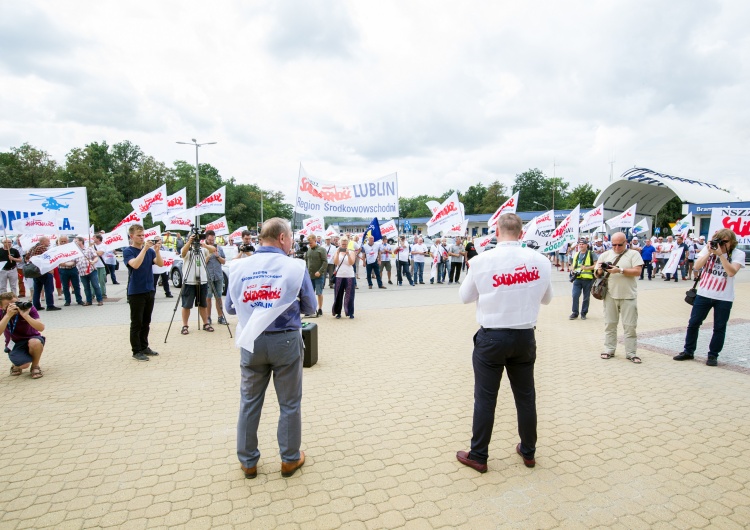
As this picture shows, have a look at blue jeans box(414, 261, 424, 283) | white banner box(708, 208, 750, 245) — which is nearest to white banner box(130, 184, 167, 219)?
blue jeans box(414, 261, 424, 283)

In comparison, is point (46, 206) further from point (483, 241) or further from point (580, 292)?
point (580, 292)

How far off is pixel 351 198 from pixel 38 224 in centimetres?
763

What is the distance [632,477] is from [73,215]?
34.8ft

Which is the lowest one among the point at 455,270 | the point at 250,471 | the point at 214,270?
the point at 455,270

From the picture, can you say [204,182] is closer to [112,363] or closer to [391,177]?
[391,177]

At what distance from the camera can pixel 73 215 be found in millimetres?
9117

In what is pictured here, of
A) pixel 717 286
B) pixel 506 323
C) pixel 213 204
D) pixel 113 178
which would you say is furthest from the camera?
pixel 113 178

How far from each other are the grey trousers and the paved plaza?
0.85 feet

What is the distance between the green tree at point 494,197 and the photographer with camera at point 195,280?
97719mm

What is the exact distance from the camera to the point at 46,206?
29.0 ft

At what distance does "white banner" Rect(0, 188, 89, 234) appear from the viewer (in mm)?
8695

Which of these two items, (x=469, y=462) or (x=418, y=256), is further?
(x=418, y=256)

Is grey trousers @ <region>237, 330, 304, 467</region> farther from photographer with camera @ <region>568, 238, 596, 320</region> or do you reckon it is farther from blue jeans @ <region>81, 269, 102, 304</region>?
blue jeans @ <region>81, 269, 102, 304</region>

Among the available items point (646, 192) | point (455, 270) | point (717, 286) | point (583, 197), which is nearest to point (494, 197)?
point (583, 197)
